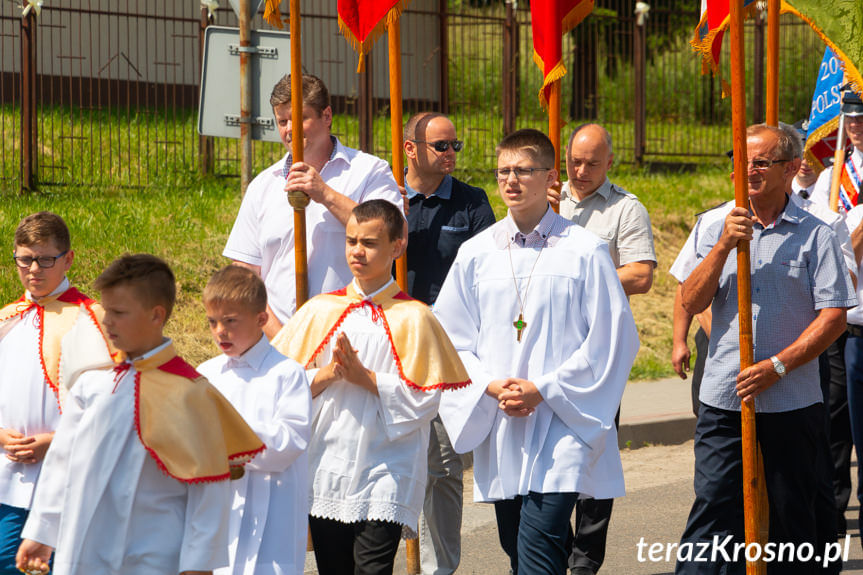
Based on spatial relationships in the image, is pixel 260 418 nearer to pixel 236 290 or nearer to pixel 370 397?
pixel 236 290

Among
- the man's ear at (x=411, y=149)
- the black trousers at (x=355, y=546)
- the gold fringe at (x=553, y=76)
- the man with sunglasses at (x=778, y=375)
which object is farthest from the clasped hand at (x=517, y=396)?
the man's ear at (x=411, y=149)

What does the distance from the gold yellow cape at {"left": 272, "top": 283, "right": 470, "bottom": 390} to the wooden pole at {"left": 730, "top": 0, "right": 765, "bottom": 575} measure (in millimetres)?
1210

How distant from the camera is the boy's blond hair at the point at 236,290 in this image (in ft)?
13.9

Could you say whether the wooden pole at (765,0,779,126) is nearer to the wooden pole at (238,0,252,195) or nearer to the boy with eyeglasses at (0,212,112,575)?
the wooden pole at (238,0,252,195)

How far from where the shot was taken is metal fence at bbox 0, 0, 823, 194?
1261cm

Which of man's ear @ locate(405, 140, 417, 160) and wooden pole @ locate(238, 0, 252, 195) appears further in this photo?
wooden pole @ locate(238, 0, 252, 195)

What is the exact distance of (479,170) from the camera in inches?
594

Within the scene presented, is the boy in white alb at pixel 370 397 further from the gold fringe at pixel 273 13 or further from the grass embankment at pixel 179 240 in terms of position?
the grass embankment at pixel 179 240

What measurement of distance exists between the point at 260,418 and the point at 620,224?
9.38 feet

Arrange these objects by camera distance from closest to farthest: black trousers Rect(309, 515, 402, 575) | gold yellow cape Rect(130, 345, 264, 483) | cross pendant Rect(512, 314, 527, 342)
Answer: gold yellow cape Rect(130, 345, 264, 483) → black trousers Rect(309, 515, 402, 575) → cross pendant Rect(512, 314, 527, 342)

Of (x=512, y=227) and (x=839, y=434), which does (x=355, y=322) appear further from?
(x=839, y=434)

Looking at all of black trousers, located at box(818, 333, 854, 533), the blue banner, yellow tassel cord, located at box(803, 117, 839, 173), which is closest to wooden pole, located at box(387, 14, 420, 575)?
black trousers, located at box(818, 333, 854, 533)

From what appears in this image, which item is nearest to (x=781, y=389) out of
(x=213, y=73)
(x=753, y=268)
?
(x=753, y=268)

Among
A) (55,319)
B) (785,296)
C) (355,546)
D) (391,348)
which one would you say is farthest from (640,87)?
(55,319)
